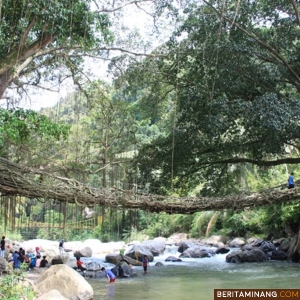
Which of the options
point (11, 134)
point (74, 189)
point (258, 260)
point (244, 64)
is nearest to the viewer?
point (74, 189)

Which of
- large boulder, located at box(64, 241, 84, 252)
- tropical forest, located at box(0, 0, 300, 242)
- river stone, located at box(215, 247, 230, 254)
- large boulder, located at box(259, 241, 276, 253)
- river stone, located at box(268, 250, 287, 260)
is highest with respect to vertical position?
tropical forest, located at box(0, 0, 300, 242)

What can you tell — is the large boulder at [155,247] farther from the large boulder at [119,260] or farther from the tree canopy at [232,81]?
the tree canopy at [232,81]

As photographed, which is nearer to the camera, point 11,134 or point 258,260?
point 11,134

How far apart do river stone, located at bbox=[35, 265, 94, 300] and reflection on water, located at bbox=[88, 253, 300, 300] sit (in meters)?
0.52

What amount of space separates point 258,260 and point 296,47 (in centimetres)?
646

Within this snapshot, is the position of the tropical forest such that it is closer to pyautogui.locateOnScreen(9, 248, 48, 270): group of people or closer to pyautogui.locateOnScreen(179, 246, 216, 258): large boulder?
pyautogui.locateOnScreen(9, 248, 48, 270): group of people

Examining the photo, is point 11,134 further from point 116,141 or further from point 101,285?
point 116,141

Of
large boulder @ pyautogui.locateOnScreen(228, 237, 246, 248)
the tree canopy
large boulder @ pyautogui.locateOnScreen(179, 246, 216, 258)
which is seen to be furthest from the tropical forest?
large boulder @ pyautogui.locateOnScreen(228, 237, 246, 248)

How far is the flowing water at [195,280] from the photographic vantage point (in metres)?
7.27

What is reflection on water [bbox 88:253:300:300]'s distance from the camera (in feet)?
23.9

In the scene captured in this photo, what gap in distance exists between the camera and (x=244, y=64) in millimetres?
7750

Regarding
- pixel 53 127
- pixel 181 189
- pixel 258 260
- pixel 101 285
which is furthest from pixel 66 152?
pixel 258 260

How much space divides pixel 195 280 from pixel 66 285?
3.30 metres

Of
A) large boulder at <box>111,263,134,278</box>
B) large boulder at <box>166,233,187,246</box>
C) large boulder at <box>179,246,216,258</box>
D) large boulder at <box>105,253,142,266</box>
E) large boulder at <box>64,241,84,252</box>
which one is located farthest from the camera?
large boulder at <box>166,233,187,246</box>
